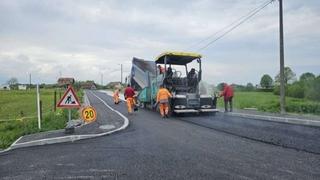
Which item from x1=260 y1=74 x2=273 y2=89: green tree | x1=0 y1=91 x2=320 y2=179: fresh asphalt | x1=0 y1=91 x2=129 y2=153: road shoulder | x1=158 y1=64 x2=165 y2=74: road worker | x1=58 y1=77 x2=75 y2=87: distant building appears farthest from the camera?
x1=260 y1=74 x2=273 y2=89: green tree

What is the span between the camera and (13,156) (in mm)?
9383

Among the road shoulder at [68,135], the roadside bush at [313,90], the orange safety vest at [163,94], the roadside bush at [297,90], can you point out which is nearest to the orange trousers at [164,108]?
the orange safety vest at [163,94]

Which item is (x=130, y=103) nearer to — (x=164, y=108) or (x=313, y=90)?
(x=164, y=108)

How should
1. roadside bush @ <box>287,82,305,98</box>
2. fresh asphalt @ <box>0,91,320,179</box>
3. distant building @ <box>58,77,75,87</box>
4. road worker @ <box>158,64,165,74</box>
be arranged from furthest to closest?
1. roadside bush @ <box>287,82,305,98</box>
2. road worker @ <box>158,64,165,74</box>
3. distant building @ <box>58,77,75,87</box>
4. fresh asphalt @ <box>0,91,320,179</box>

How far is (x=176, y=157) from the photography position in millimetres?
8422

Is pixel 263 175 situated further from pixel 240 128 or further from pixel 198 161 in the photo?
pixel 240 128

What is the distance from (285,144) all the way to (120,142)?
426 centimetres

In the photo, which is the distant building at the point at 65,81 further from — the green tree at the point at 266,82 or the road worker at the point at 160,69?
the green tree at the point at 266,82

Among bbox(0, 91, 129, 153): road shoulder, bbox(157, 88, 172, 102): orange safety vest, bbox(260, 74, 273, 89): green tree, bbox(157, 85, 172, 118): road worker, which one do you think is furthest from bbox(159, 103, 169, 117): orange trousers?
bbox(260, 74, 273, 89): green tree

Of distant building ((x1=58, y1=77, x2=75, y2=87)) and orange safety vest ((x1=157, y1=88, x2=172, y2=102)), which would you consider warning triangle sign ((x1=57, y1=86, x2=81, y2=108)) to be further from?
orange safety vest ((x1=157, y1=88, x2=172, y2=102))

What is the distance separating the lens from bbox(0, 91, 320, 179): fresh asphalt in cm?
702

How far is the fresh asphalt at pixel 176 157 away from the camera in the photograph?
276 inches

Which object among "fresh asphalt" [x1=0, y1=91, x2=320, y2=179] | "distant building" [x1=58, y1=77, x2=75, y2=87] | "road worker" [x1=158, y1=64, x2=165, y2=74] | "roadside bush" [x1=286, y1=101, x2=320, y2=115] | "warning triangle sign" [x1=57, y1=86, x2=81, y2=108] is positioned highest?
"road worker" [x1=158, y1=64, x2=165, y2=74]

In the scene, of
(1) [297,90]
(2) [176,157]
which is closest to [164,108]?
(2) [176,157]
